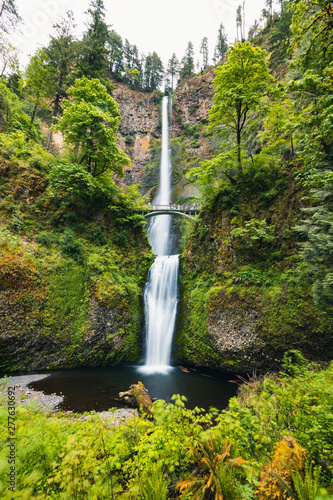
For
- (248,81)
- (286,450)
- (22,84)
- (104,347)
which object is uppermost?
(22,84)

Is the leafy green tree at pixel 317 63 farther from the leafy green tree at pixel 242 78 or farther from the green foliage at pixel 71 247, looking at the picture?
the green foliage at pixel 71 247

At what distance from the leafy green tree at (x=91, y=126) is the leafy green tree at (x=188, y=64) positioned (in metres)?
41.8

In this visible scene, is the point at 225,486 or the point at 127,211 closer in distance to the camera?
the point at 225,486

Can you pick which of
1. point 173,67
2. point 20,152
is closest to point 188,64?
point 173,67

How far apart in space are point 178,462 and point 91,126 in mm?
14401

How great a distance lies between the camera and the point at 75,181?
11719mm

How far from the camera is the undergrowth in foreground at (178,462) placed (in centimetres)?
194

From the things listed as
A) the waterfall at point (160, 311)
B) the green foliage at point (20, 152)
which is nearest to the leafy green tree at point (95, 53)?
the green foliage at point (20, 152)

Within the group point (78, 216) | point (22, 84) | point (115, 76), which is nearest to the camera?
point (78, 216)

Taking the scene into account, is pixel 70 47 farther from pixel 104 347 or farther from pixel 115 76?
pixel 115 76

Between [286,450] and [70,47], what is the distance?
27.0 m

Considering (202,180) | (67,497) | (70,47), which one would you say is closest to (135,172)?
(70,47)

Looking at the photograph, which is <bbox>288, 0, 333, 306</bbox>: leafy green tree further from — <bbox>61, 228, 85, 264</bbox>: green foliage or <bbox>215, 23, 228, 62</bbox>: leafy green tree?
<bbox>215, 23, 228, 62</bbox>: leafy green tree

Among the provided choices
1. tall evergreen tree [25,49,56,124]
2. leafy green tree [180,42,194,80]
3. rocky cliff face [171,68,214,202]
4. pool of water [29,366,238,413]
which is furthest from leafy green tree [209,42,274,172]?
leafy green tree [180,42,194,80]
